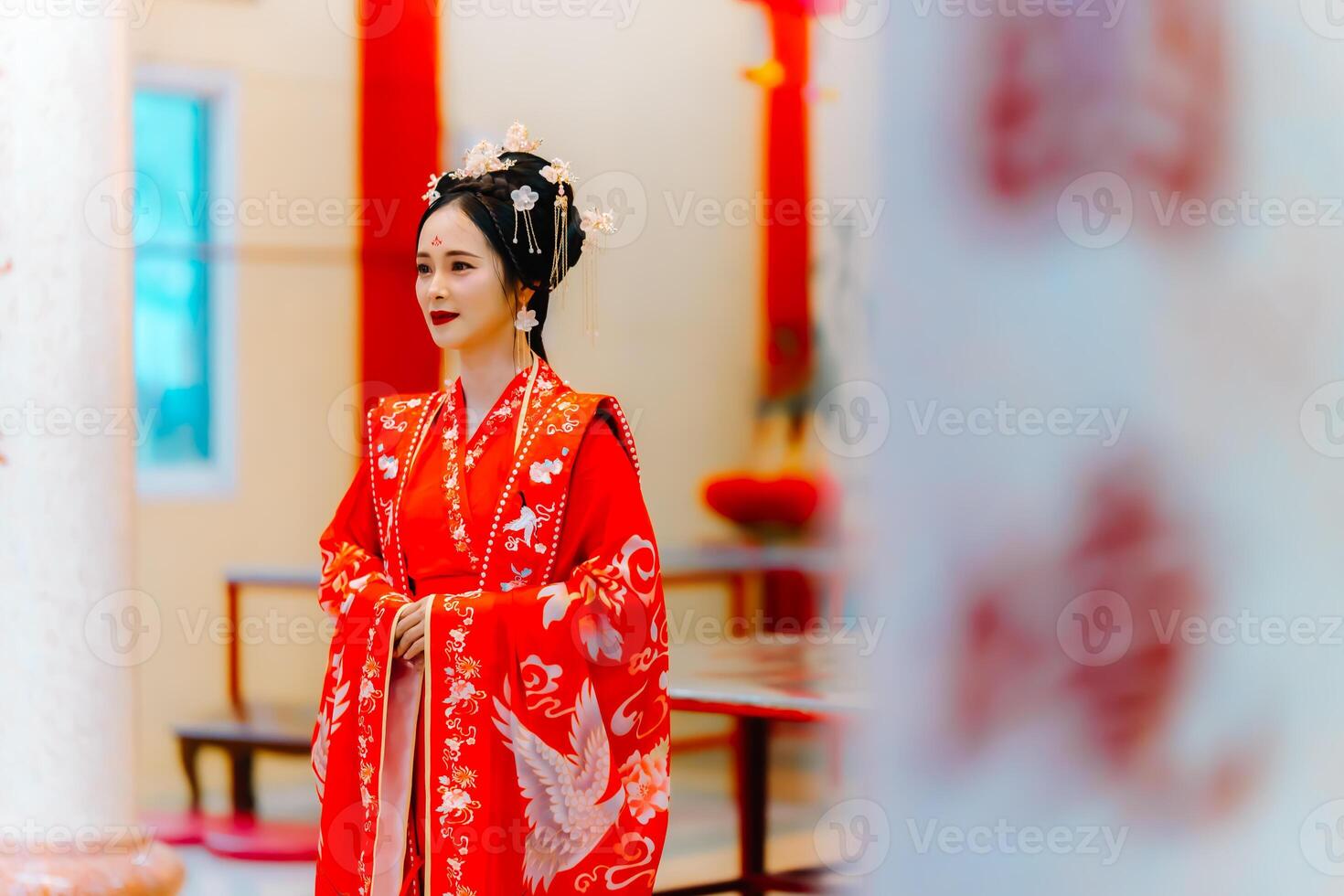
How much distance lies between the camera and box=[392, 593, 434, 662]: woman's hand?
1555mm

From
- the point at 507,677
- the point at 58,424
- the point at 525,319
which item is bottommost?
the point at 507,677

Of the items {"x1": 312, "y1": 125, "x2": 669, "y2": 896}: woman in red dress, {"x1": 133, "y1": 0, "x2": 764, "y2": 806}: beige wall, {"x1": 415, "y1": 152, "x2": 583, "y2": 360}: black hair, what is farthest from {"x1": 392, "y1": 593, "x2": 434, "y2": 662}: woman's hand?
{"x1": 133, "y1": 0, "x2": 764, "y2": 806}: beige wall

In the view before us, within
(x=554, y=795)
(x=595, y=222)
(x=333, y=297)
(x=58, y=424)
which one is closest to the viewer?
(x=554, y=795)

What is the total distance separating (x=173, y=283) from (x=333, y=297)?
0.35m

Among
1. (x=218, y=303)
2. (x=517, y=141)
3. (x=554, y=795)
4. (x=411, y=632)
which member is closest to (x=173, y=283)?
(x=218, y=303)

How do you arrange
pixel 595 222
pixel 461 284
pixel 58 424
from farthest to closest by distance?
pixel 58 424, pixel 595 222, pixel 461 284

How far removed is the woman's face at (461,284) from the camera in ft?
5.38

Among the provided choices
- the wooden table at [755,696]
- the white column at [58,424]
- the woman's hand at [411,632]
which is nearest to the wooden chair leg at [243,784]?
the white column at [58,424]

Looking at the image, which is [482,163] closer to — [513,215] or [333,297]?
[513,215]

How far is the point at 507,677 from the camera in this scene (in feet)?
5.08

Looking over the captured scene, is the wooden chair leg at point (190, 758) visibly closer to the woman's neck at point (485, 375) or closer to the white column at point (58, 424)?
the white column at point (58, 424)

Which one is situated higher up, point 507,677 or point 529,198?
point 529,198

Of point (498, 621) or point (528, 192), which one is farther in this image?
point (528, 192)

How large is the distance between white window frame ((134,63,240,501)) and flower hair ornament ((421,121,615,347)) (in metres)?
1.70
